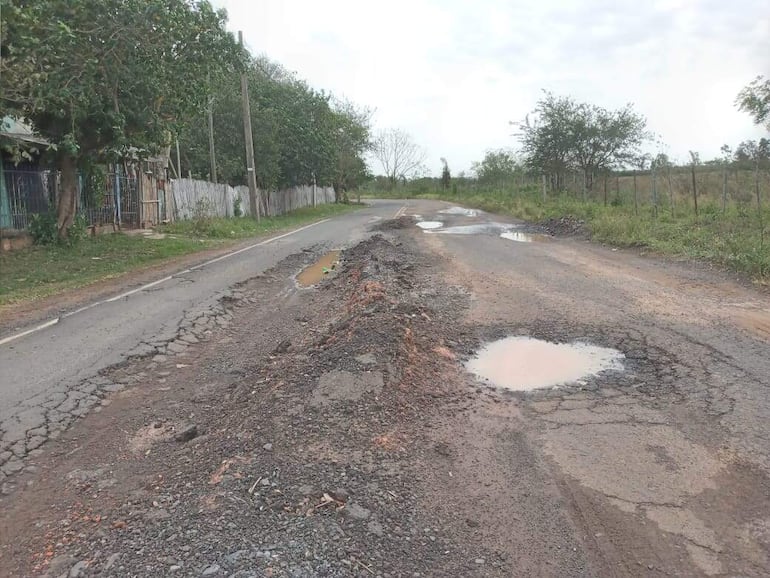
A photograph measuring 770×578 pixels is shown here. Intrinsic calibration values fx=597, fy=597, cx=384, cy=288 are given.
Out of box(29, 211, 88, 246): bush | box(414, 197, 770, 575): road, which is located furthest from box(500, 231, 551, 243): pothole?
box(29, 211, 88, 246): bush

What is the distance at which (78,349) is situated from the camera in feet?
22.7

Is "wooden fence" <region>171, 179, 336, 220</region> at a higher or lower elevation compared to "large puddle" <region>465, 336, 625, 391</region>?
higher

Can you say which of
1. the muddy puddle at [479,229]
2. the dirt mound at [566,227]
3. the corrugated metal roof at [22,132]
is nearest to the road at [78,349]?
the corrugated metal roof at [22,132]

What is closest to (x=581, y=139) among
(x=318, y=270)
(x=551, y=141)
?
(x=551, y=141)

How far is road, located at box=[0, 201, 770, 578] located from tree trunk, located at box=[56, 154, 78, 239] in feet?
29.8

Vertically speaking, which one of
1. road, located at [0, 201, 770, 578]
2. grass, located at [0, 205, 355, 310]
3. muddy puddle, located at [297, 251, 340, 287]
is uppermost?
grass, located at [0, 205, 355, 310]

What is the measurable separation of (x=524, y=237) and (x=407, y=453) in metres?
15.9

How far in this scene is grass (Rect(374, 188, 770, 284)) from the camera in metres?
10.7

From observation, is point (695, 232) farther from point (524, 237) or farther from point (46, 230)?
point (46, 230)

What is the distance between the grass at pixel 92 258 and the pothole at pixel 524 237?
903 centimetres

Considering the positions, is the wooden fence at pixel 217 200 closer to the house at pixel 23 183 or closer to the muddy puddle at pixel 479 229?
the house at pixel 23 183

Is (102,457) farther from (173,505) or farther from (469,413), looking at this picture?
(469,413)

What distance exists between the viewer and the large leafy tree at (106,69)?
1154 centimetres

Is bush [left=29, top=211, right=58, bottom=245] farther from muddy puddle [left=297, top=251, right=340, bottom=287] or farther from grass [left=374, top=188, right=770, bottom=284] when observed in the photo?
grass [left=374, top=188, right=770, bottom=284]
